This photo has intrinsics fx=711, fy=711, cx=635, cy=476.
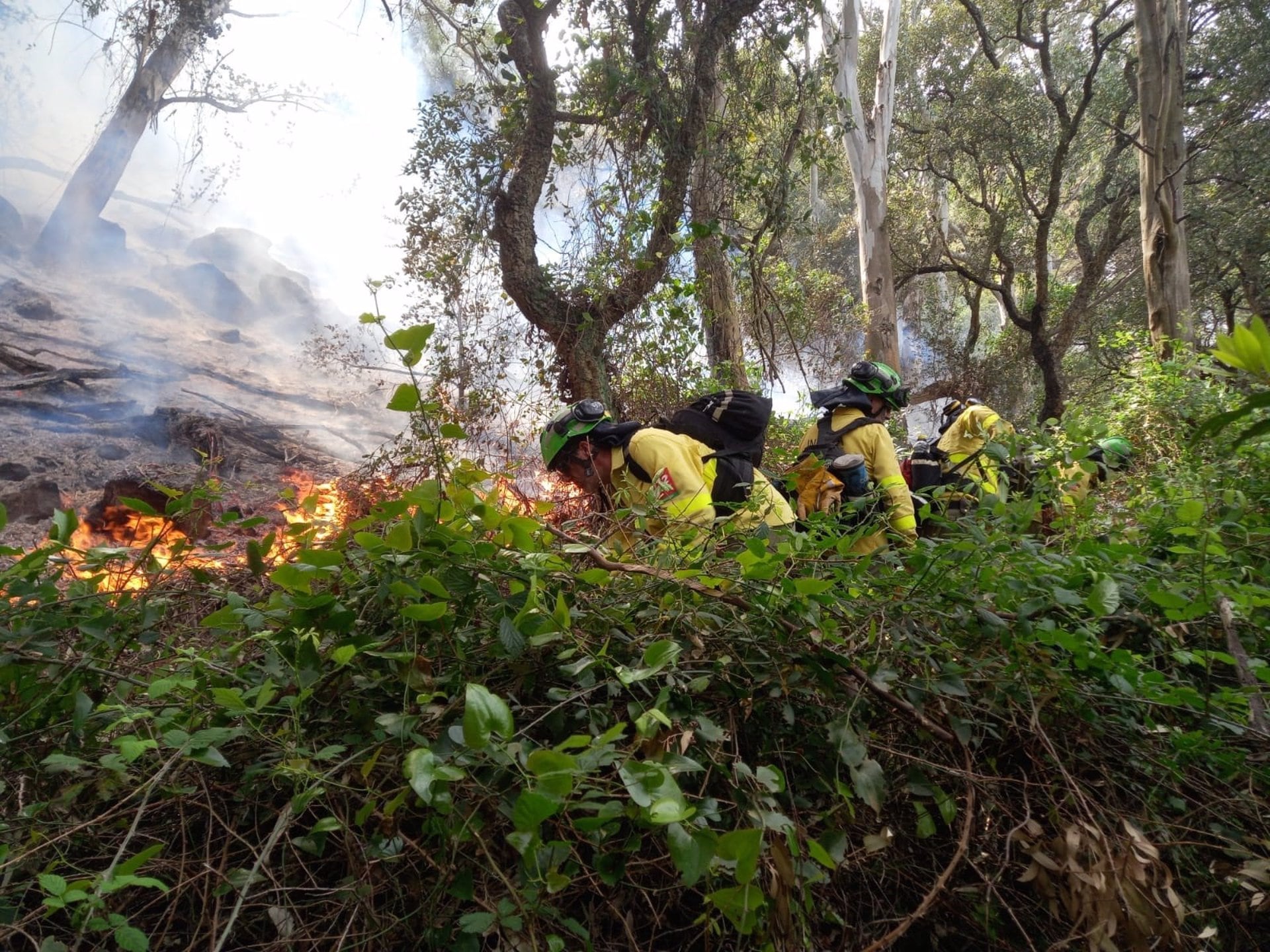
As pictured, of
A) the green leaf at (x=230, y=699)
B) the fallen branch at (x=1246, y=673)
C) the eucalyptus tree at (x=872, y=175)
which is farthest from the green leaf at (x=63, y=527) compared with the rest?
the eucalyptus tree at (x=872, y=175)

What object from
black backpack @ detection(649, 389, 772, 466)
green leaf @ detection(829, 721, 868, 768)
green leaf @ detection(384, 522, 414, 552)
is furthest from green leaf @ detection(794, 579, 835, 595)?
black backpack @ detection(649, 389, 772, 466)

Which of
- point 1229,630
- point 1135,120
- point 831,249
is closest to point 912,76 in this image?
point 1135,120

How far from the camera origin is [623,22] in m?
5.57

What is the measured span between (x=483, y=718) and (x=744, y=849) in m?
0.33

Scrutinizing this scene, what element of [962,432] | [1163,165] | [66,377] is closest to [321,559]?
[962,432]

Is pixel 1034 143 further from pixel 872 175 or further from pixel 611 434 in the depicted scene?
pixel 611 434

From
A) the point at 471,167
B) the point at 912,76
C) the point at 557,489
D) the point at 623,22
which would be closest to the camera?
the point at 557,489

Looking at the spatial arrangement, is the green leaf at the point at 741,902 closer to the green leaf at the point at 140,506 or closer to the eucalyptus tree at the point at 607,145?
the green leaf at the point at 140,506

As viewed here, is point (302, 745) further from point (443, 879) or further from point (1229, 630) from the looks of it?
point (1229, 630)

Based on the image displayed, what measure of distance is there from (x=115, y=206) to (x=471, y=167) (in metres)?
17.3

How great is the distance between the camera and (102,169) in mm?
13406

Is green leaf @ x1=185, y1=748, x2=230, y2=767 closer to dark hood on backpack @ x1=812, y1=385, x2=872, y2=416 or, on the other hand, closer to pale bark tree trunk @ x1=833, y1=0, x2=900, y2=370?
dark hood on backpack @ x1=812, y1=385, x2=872, y2=416

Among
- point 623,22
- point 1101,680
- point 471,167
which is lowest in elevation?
point 1101,680

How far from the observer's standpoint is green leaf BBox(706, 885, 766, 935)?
2.66 feet
